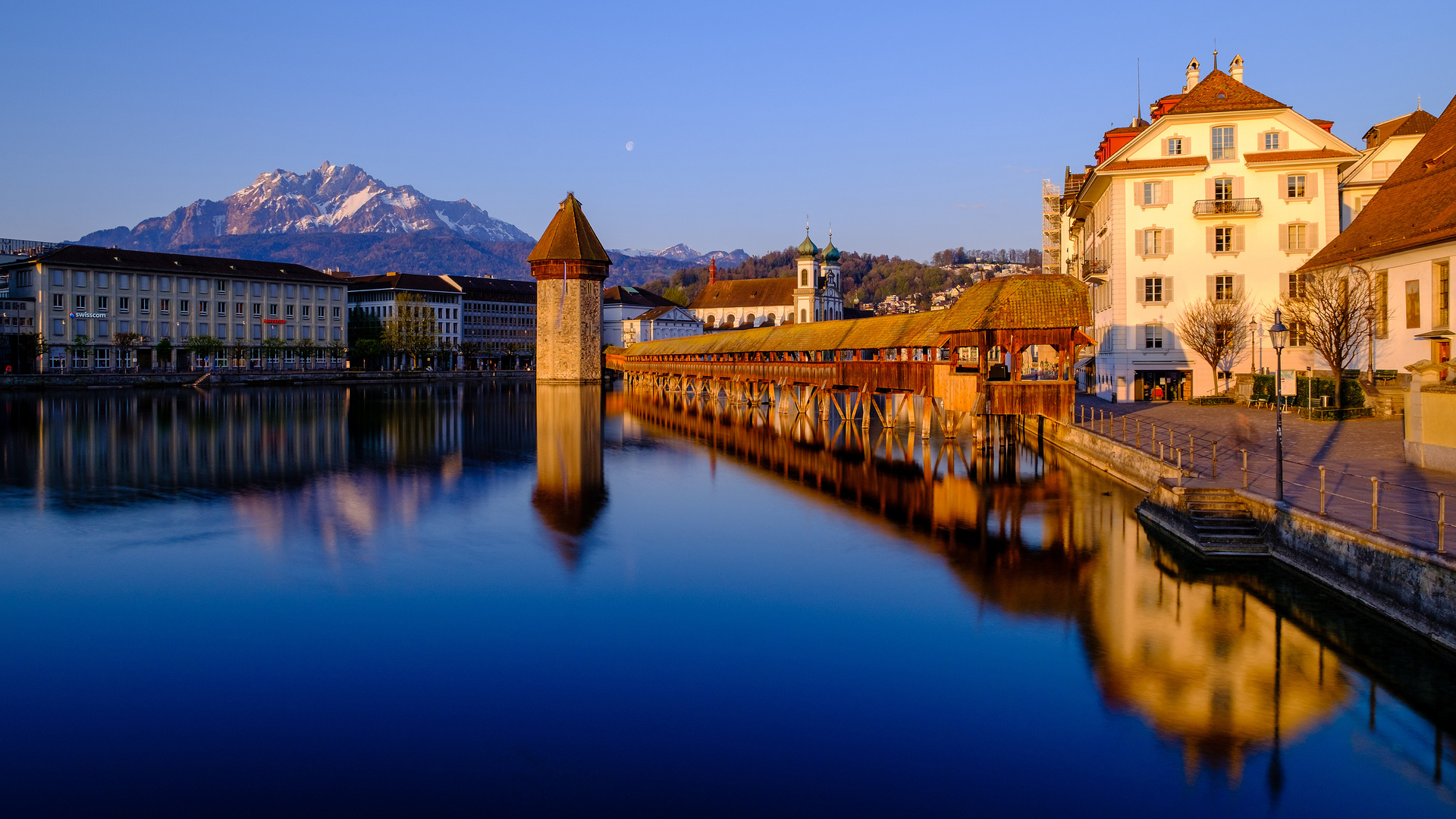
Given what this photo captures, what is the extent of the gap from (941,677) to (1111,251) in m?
28.8

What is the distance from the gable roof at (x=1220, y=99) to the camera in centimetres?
3391

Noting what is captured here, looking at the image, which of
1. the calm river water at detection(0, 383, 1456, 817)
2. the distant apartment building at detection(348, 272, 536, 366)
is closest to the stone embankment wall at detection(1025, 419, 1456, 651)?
the calm river water at detection(0, 383, 1456, 817)

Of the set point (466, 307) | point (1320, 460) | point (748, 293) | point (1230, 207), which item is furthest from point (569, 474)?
point (748, 293)

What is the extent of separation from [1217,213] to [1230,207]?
17.4 inches

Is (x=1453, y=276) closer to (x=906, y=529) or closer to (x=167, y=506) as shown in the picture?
(x=906, y=529)

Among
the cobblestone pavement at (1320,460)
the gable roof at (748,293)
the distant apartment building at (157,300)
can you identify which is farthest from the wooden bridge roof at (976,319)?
the gable roof at (748,293)

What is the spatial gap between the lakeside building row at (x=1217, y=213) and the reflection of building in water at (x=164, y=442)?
88.0ft

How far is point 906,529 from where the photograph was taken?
18.1 metres

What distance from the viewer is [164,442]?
3322 centimetres

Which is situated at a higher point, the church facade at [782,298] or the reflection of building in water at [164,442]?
the church facade at [782,298]

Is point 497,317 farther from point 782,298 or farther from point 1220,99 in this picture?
point 1220,99

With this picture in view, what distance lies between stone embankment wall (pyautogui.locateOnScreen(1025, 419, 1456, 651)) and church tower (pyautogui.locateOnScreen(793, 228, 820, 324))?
105660mm

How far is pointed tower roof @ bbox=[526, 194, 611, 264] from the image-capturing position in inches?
3469

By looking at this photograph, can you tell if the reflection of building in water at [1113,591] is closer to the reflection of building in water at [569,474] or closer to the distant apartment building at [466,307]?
the reflection of building in water at [569,474]
